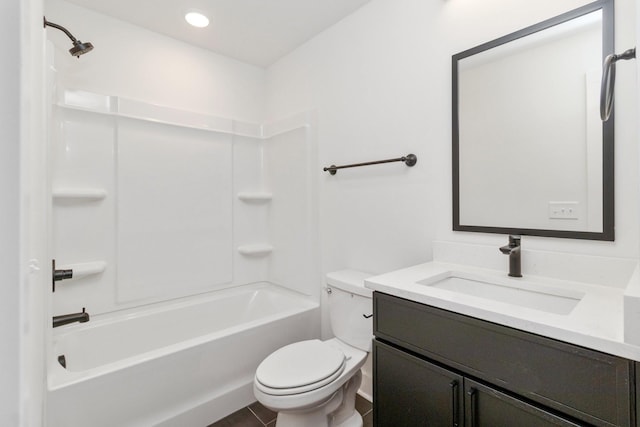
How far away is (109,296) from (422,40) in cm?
249

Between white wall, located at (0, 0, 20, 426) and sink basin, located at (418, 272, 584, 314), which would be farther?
sink basin, located at (418, 272, 584, 314)

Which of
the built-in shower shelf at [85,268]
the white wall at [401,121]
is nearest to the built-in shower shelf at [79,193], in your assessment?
the built-in shower shelf at [85,268]

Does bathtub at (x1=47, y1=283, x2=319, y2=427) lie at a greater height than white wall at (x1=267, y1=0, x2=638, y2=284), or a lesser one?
lesser

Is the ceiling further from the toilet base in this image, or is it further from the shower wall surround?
the toilet base

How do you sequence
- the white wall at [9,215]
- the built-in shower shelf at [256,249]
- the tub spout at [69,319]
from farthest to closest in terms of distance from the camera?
1. the built-in shower shelf at [256,249]
2. the tub spout at [69,319]
3. the white wall at [9,215]

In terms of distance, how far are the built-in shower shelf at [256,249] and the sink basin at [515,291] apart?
Answer: 66.6 inches

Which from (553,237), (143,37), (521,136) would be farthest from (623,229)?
(143,37)

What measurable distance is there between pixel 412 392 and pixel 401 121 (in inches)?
53.4

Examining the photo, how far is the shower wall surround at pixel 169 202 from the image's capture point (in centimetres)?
191

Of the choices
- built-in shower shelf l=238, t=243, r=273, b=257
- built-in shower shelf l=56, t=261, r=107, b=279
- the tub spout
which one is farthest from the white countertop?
built-in shower shelf l=56, t=261, r=107, b=279

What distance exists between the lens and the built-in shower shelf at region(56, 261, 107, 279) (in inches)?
73.4

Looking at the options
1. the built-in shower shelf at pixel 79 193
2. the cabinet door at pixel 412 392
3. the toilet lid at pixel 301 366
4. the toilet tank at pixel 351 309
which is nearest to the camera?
the cabinet door at pixel 412 392

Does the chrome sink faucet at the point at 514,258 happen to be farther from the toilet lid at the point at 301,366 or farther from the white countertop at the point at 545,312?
the toilet lid at the point at 301,366

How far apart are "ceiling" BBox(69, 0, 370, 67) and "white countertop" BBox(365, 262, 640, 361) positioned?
1745mm
